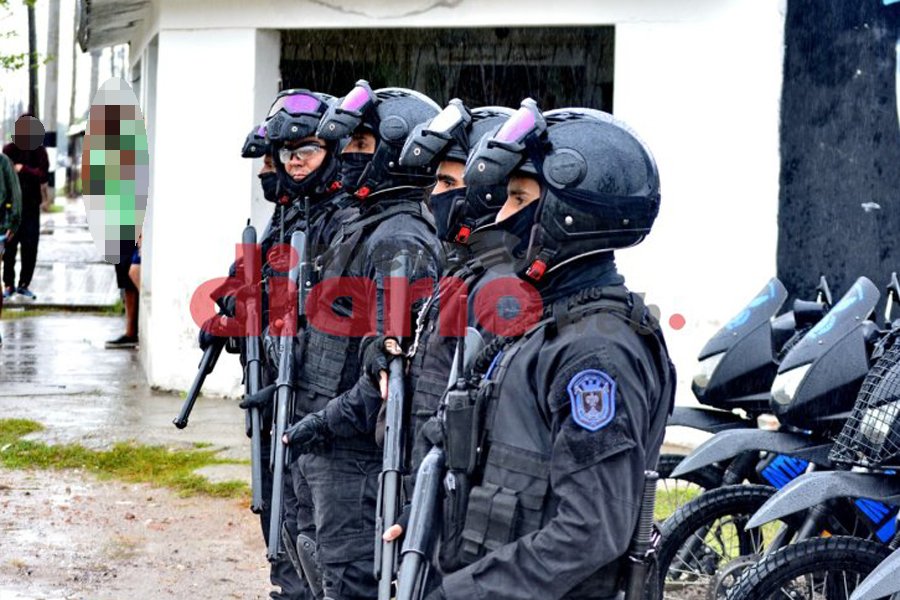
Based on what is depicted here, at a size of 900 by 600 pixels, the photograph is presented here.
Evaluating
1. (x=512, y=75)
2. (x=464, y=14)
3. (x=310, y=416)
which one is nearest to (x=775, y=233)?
(x=464, y=14)

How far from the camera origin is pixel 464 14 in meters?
10.1

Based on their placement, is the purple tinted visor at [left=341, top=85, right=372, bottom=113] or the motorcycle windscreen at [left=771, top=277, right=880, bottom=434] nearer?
the motorcycle windscreen at [left=771, top=277, right=880, bottom=434]

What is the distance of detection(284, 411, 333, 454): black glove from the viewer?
5160 mm

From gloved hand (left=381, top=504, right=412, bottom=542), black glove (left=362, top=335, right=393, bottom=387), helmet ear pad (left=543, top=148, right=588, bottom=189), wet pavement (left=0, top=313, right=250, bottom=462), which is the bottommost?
wet pavement (left=0, top=313, right=250, bottom=462)

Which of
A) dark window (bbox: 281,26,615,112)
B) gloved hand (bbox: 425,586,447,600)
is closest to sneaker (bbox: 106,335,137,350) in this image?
dark window (bbox: 281,26,615,112)

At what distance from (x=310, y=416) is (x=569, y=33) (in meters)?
6.94

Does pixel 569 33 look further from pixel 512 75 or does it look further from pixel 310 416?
pixel 310 416

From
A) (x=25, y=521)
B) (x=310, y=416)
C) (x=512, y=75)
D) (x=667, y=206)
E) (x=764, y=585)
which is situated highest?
(x=512, y=75)

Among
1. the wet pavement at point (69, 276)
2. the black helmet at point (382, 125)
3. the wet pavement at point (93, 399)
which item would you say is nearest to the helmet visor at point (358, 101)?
the black helmet at point (382, 125)

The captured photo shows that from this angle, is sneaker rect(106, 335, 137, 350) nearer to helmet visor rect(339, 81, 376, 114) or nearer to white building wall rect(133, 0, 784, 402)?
white building wall rect(133, 0, 784, 402)

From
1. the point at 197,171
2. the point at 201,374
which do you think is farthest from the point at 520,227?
the point at 197,171

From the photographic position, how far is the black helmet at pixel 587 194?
3.29m

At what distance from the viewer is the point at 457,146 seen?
4.61 meters

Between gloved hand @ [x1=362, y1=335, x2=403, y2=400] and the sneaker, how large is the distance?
10.0 m
